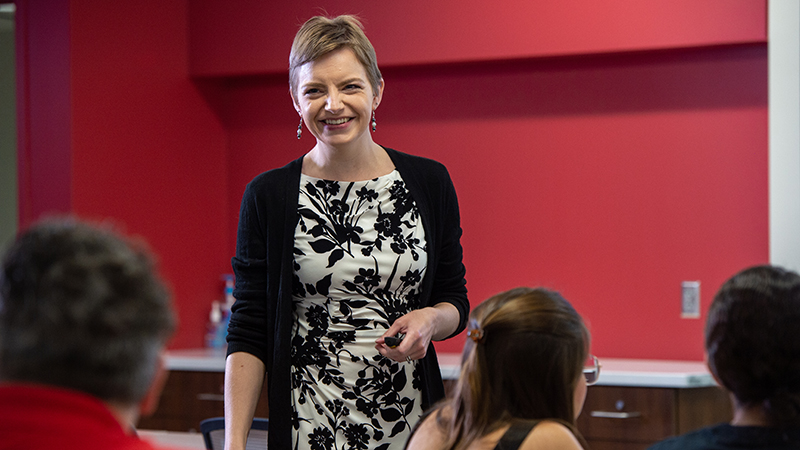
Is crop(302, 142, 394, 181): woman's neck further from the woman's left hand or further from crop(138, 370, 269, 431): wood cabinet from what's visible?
crop(138, 370, 269, 431): wood cabinet

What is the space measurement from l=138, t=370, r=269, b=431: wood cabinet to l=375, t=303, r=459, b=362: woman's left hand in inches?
81.3

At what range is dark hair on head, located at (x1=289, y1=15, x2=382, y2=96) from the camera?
154cm

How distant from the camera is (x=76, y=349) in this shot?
0.60 meters

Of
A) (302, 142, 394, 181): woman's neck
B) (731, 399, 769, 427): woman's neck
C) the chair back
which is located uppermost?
(302, 142, 394, 181): woman's neck

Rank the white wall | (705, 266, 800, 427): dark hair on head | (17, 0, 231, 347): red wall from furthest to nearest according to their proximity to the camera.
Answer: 1. (17, 0, 231, 347): red wall
2. the white wall
3. (705, 266, 800, 427): dark hair on head

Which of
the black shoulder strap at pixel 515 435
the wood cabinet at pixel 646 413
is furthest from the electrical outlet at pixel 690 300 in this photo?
the black shoulder strap at pixel 515 435

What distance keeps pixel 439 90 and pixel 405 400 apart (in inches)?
95.7

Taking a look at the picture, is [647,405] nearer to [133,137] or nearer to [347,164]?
[347,164]

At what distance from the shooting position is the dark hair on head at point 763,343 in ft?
3.42

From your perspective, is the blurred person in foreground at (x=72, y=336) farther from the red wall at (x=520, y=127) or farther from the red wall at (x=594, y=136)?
the red wall at (x=594, y=136)

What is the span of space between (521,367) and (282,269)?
50 cm

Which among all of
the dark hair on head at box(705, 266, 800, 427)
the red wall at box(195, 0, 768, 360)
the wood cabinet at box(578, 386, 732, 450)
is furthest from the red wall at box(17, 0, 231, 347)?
the dark hair on head at box(705, 266, 800, 427)

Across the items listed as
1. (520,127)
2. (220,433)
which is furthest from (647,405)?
(220,433)

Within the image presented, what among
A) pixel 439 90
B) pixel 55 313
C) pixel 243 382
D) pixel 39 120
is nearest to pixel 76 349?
pixel 55 313
